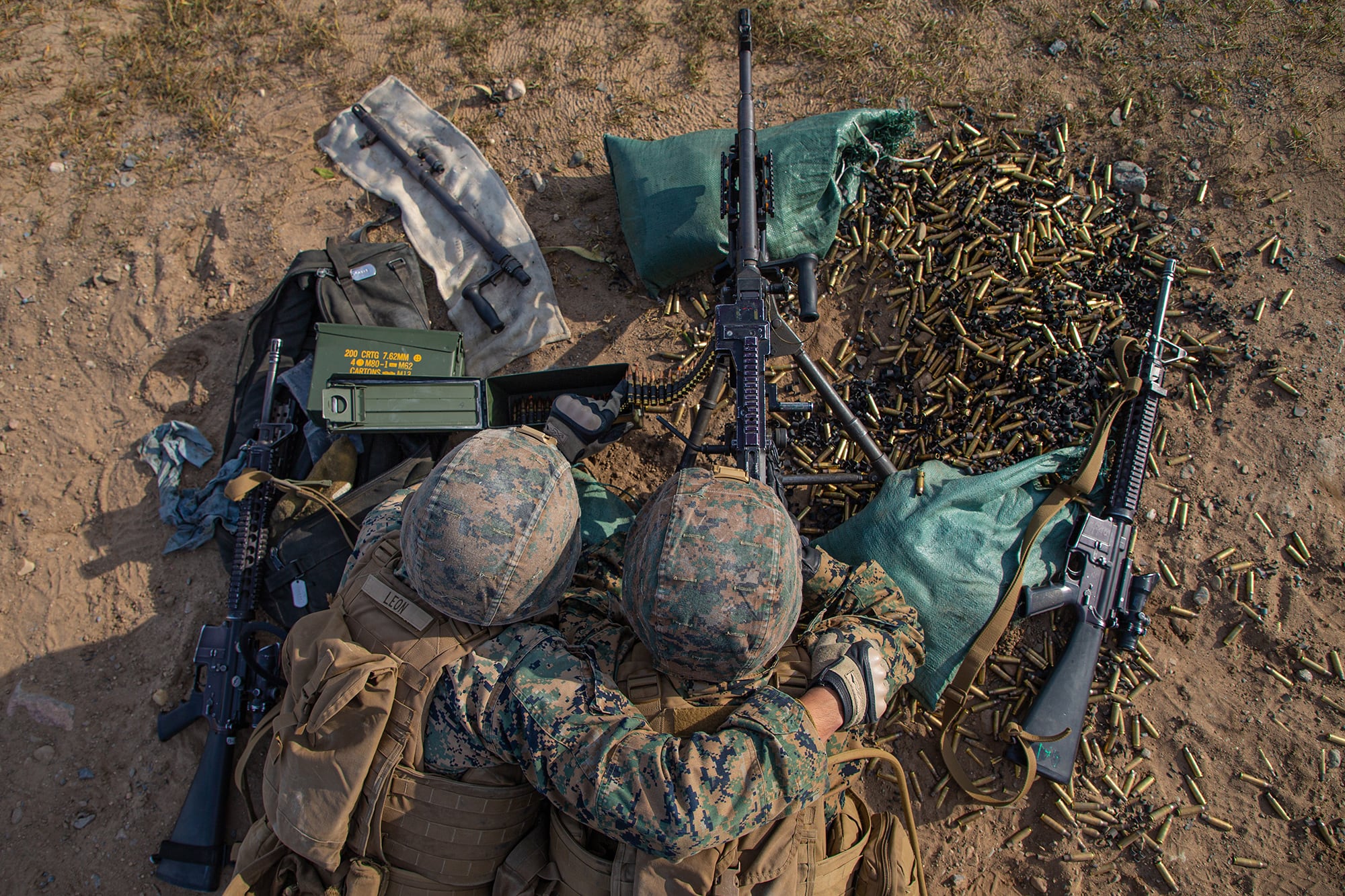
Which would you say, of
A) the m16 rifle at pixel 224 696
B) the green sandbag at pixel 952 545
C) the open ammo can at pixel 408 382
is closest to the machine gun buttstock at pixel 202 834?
the m16 rifle at pixel 224 696

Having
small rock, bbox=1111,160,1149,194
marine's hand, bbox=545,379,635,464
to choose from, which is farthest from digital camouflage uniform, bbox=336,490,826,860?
small rock, bbox=1111,160,1149,194

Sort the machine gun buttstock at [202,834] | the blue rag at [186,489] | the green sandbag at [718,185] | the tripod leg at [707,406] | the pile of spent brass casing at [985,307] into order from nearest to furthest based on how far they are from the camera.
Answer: the machine gun buttstock at [202,834] < the tripod leg at [707,406] < the pile of spent brass casing at [985,307] < the blue rag at [186,489] < the green sandbag at [718,185]

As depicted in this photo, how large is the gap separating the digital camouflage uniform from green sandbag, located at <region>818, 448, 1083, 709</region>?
176 cm

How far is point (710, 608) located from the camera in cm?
319

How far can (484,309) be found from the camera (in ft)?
19.6

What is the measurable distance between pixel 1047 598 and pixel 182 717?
19.2 ft

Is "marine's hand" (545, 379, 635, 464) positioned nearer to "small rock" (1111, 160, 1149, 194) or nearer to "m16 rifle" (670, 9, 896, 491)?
"m16 rifle" (670, 9, 896, 491)

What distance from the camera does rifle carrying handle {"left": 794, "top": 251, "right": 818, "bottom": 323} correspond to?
4703 mm

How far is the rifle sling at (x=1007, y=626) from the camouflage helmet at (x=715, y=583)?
194 cm

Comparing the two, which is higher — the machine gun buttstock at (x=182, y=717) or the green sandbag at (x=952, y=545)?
the green sandbag at (x=952, y=545)

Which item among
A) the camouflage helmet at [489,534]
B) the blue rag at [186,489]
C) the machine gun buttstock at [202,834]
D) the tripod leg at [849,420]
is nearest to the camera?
the camouflage helmet at [489,534]

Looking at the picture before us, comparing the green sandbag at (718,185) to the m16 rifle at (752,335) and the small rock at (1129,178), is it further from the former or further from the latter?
the small rock at (1129,178)

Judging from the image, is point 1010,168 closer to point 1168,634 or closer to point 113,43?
point 1168,634

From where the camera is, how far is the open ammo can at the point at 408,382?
5.15m
